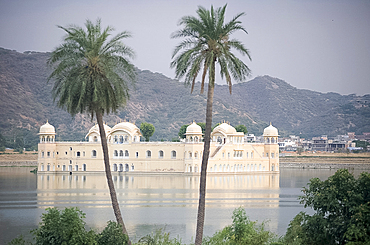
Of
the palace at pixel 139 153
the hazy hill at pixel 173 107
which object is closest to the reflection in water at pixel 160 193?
the palace at pixel 139 153

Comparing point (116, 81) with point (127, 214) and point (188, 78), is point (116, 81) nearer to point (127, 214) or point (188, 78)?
point (188, 78)

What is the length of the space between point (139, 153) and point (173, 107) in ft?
245

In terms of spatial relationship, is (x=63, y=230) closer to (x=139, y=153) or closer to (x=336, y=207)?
(x=336, y=207)

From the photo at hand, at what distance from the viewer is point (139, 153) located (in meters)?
57.8

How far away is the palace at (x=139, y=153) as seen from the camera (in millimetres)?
56219

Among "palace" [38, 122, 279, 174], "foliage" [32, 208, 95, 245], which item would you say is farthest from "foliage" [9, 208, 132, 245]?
"palace" [38, 122, 279, 174]

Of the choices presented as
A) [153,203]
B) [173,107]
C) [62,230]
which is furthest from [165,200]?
[173,107]

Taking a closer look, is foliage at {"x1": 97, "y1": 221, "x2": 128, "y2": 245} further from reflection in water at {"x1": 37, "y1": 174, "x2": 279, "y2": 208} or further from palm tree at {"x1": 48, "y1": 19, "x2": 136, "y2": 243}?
reflection in water at {"x1": 37, "y1": 174, "x2": 279, "y2": 208}

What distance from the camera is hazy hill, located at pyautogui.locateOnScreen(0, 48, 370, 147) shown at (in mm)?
103812

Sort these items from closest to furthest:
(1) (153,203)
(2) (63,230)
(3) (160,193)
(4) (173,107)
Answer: (2) (63,230), (1) (153,203), (3) (160,193), (4) (173,107)

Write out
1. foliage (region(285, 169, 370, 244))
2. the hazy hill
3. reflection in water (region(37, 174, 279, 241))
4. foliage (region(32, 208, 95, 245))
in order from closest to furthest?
foliage (region(32, 208, 95, 245)) → foliage (region(285, 169, 370, 244)) → reflection in water (region(37, 174, 279, 241)) → the hazy hill

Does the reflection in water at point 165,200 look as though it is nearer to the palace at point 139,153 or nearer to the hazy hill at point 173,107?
the palace at point 139,153

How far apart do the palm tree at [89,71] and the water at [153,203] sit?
22.0 ft

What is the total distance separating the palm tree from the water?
6.70 metres
